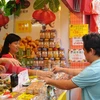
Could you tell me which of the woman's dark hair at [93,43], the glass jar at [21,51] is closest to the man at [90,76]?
the woman's dark hair at [93,43]

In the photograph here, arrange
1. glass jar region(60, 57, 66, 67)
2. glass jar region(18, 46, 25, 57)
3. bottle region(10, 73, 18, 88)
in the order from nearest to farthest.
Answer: bottle region(10, 73, 18, 88), glass jar region(18, 46, 25, 57), glass jar region(60, 57, 66, 67)

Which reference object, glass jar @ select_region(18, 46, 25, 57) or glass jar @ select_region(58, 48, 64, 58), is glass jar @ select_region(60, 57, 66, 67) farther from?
glass jar @ select_region(18, 46, 25, 57)

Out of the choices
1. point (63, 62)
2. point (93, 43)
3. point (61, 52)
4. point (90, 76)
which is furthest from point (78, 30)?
point (90, 76)

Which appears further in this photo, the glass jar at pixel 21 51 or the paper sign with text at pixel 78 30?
the paper sign with text at pixel 78 30

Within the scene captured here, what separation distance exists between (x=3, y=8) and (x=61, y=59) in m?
1.69

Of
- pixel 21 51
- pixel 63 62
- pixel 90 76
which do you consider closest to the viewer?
pixel 90 76

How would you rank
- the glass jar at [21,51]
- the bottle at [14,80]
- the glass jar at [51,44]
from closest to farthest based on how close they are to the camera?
the bottle at [14,80] < the glass jar at [21,51] < the glass jar at [51,44]

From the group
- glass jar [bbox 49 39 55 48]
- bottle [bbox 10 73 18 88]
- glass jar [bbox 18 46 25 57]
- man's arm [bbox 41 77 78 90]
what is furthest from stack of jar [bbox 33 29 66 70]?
man's arm [bbox 41 77 78 90]

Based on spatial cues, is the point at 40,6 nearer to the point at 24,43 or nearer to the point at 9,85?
the point at 24,43

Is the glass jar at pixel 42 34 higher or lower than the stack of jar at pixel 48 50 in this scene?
higher

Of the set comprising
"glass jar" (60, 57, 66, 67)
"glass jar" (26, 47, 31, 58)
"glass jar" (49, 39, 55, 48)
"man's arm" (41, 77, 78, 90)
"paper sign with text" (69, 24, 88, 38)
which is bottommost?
"glass jar" (60, 57, 66, 67)

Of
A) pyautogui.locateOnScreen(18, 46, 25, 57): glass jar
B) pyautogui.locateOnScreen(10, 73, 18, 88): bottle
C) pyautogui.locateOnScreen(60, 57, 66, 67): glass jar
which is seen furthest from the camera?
pyautogui.locateOnScreen(60, 57, 66, 67): glass jar

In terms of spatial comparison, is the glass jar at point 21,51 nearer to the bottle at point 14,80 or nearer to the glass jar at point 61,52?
the glass jar at point 61,52

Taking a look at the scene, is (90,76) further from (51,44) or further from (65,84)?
(51,44)
